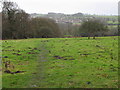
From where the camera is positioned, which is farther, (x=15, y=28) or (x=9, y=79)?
(x=15, y=28)

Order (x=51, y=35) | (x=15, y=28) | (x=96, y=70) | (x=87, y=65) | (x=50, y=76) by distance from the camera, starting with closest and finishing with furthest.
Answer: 1. (x=50, y=76)
2. (x=96, y=70)
3. (x=87, y=65)
4. (x=15, y=28)
5. (x=51, y=35)

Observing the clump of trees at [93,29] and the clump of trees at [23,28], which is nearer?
the clump of trees at [23,28]

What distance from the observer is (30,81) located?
12.9m

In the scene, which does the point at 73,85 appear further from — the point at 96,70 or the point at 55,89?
the point at 96,70

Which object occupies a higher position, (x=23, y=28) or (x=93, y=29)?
(x=23, y=28)

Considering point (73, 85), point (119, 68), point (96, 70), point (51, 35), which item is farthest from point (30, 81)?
point (51, 35)

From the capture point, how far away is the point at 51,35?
82.1 meters

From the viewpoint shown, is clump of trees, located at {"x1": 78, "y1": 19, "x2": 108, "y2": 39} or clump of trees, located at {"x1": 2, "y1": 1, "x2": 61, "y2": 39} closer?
clump of trees, located at {"x1": 2, "y1": 1, "x2": 61, "y2": 39}

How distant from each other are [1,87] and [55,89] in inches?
118

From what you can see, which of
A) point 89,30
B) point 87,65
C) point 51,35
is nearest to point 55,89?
point 87,65

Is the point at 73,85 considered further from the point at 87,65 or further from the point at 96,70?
the point at 87,65

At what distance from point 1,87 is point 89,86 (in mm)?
4877

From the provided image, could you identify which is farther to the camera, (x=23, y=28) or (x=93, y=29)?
(x=23, y=28)

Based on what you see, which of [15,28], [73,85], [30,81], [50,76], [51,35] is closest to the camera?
[73,85]
